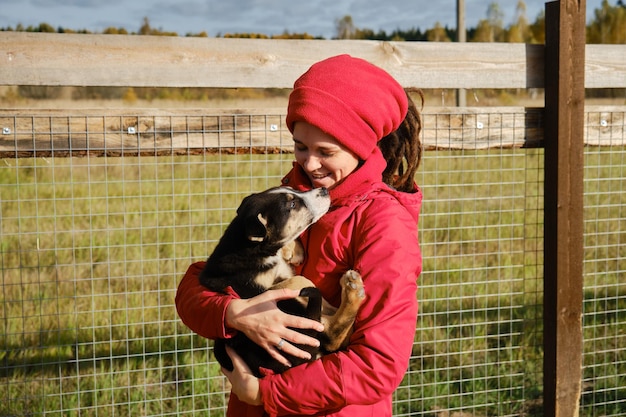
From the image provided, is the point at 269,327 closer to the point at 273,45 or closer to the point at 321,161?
the point at 321,161

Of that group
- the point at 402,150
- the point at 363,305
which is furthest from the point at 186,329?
the point at 363,305

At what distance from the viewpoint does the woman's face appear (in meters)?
2.17

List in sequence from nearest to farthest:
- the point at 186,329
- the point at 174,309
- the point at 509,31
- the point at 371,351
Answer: the point at 371,351
the point at 186,329
the point at 174,309
the point at 509,31

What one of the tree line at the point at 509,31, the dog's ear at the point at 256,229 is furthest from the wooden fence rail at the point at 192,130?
the tree line at the point at 509,31

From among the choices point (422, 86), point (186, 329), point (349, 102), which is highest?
point (422, 86)

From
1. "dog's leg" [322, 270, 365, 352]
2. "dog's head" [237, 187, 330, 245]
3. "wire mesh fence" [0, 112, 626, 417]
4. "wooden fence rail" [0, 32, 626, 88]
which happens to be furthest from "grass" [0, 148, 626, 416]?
"dog's leg" [322, 270, 365, 352]

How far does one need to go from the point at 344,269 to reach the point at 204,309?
1.63ft

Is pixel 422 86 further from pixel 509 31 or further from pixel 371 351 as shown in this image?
pixel 509 31

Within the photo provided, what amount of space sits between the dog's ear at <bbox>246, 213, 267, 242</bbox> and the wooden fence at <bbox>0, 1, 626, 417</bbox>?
3.25 feet

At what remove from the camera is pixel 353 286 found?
1.92 m

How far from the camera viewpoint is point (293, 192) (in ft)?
8.24

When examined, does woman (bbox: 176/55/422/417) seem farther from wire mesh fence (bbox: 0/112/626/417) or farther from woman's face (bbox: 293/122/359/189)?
wire mesh fence (bbox: 0/112/626/417)

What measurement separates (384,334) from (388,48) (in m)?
1.96

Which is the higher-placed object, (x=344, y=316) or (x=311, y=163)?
(x=311, y=163)
